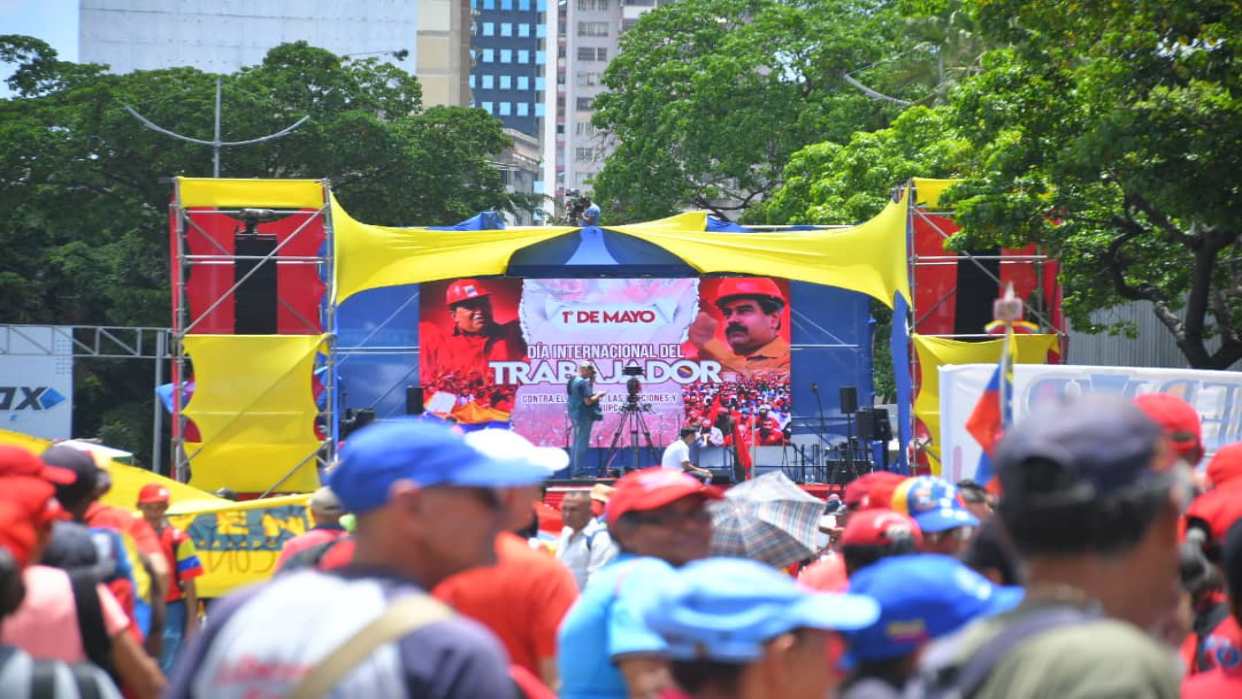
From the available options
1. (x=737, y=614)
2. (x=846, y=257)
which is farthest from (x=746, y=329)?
(x=737, y=614)

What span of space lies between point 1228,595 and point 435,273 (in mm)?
15673

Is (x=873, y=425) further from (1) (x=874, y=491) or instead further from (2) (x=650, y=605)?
(2) (x=650, y=605)

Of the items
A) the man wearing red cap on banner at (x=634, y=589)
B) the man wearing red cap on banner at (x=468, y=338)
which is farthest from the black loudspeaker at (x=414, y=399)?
the man wearing red cap on banner at (x=634, y=589)

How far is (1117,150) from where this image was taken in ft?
53.0

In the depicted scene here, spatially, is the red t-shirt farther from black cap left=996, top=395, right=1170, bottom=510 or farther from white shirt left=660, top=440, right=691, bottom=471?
white shirt left=660, top=440, right=691, bottom=471

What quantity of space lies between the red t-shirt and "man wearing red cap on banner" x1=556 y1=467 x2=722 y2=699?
7cm

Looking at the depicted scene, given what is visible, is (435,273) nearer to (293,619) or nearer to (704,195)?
(293,619)

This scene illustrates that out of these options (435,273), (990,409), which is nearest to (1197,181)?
(435,273)

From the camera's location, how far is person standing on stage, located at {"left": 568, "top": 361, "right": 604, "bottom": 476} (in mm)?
20594

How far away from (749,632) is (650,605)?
313mm

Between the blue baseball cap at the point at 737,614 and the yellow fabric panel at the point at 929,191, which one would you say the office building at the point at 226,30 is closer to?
the yellow fabric panel at the point at 929,191

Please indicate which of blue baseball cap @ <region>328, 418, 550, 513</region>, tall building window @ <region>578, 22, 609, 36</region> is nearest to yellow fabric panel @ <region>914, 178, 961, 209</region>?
blue baseball cap @ <region>328, 418, 550, 513</region>

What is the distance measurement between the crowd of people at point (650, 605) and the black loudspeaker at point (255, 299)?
15887 mm

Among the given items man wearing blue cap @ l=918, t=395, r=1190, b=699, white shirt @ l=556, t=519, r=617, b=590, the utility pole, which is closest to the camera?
man wearing blue cap @ l=918, t=395, r=1190, b=699
